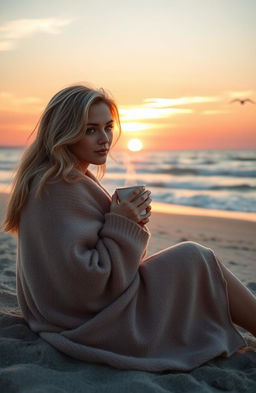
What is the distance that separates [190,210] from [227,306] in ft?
26.1

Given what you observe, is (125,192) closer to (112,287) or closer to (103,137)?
(103,137)

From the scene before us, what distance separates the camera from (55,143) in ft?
9.96

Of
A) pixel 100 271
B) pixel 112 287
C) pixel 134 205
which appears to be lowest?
pixel 112 287

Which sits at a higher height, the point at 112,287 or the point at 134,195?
the point at 134,195

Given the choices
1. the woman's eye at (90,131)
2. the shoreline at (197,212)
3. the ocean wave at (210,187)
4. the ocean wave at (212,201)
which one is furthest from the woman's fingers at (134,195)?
the ocean wave at (210,187)

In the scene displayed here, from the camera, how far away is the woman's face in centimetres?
311

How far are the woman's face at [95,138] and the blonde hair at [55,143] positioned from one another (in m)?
0.05

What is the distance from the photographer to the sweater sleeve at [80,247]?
2.81 metres

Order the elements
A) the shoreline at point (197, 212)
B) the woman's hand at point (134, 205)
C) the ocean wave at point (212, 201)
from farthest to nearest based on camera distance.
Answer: the ocean wave at point (212, 201)
the shoreline at point (197, 212)
the woman's hand at point (134, 205)

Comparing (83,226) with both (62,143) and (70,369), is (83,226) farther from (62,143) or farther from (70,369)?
(70,369)

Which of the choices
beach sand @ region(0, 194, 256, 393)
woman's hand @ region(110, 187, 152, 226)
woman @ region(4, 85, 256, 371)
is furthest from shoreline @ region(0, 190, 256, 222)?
woman's hand @ region(110, 187, 152, 226)

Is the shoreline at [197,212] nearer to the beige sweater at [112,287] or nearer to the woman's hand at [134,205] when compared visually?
the beige sweater at [112,287]

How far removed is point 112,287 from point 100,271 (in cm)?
17

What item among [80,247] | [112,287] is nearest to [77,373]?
[112,287]
